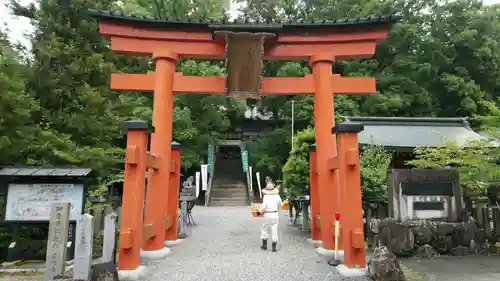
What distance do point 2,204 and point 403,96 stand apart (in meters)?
21.6

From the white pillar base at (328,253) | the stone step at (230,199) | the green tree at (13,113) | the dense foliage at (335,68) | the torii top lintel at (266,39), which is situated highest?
the dense foliage at (335,68)

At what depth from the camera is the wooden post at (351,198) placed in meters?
5.91

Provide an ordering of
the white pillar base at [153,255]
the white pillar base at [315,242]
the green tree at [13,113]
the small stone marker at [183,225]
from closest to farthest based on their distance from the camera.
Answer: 1. the white pillar base at [153,255]
2. the green tree at [13,113]
3. the white pillar base at [315,242]
4. the small stone marker at [183,225]

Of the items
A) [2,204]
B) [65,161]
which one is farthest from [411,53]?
[2,204]

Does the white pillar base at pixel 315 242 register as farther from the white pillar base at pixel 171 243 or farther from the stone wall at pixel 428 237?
the white pillar base at pixel 171 243

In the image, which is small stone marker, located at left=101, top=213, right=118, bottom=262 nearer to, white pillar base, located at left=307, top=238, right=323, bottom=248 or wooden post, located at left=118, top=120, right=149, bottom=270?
wooden post, located at left=118, top=120, right=149, bottom=270

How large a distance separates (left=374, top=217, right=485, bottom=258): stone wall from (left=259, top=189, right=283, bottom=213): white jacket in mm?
2185

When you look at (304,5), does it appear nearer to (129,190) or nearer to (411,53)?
(411,53)

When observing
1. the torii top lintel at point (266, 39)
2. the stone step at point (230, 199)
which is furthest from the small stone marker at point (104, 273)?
the stone step at point (230, 199)

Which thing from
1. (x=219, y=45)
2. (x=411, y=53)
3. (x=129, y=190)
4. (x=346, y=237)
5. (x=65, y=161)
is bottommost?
(x=346, y=237)

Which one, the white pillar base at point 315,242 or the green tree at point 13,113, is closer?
the green tree at point 13,113

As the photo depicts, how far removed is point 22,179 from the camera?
24.2 ft

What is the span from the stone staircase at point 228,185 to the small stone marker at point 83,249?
1642 cm

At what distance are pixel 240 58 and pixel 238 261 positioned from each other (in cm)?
432
